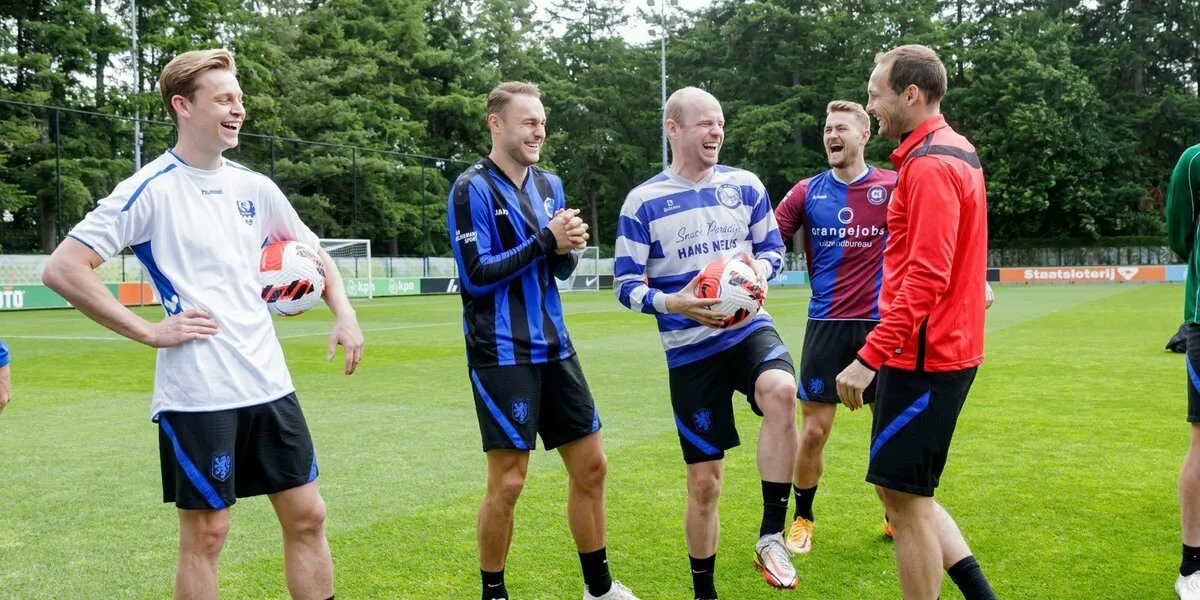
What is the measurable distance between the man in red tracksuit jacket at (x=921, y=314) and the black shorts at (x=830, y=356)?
167 cm

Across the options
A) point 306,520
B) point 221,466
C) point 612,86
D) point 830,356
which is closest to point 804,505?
point 830,356

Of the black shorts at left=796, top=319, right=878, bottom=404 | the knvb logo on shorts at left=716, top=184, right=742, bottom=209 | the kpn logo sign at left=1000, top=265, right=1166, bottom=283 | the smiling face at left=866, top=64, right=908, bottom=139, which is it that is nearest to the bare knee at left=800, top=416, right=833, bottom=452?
the black shorts at left=796, top=319, right=878, bottom=404

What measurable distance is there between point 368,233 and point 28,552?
130ft

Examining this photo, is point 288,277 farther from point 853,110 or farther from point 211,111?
point 853,110

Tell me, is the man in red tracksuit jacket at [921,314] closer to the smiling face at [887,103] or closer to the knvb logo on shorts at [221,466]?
the smiling face at [887,103]

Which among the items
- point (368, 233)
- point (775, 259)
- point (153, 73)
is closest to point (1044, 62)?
point (368, 233)

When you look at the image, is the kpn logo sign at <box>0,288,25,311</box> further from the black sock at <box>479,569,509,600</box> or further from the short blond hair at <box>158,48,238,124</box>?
the short blond hair at <box>158,48,238,124</box>

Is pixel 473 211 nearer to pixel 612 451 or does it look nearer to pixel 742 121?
pixel 612 451

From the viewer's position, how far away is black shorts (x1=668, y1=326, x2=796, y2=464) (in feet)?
14.4

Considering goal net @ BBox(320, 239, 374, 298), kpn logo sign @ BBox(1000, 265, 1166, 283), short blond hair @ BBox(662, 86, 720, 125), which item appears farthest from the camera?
kpn logo sign @ BBox(1000, 265, 1166, 283)

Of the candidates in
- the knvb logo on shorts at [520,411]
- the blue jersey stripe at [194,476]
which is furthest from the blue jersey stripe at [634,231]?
the blue jersey stripe at [194,476]

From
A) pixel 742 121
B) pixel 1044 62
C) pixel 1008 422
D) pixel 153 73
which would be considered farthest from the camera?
pixel 742 121

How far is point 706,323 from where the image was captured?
4277 millimetres

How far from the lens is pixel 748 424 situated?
28.4 ft
